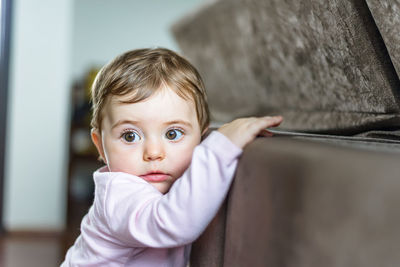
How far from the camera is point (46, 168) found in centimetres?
384

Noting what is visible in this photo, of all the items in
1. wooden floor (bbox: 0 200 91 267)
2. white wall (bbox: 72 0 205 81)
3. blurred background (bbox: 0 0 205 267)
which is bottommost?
wooden floor (bbox: 0 200 91 267)

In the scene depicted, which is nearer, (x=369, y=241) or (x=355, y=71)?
(x=369, y=241)

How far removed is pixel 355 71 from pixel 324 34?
95 mm

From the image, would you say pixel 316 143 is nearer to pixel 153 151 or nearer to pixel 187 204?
pixel 187 204

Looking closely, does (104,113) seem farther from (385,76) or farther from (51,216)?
(51,216)

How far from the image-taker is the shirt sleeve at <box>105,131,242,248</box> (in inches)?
32.1

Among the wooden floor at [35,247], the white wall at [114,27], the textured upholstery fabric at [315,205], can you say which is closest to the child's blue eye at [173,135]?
the textured upholstery fabric at [315,205]

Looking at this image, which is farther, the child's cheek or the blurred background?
the blurred background

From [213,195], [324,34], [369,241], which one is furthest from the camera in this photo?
[324,34]

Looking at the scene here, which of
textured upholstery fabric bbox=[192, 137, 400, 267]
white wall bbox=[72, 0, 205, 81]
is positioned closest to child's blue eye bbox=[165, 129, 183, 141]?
textured upholstery fabric bbox=[192, 137, 400, 267]

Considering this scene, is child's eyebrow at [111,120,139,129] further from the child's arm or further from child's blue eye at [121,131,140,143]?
the child's arm

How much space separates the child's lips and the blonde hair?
138 mm

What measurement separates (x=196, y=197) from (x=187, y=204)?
0.06 ft

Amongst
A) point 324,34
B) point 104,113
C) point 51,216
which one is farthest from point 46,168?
point 324,34
